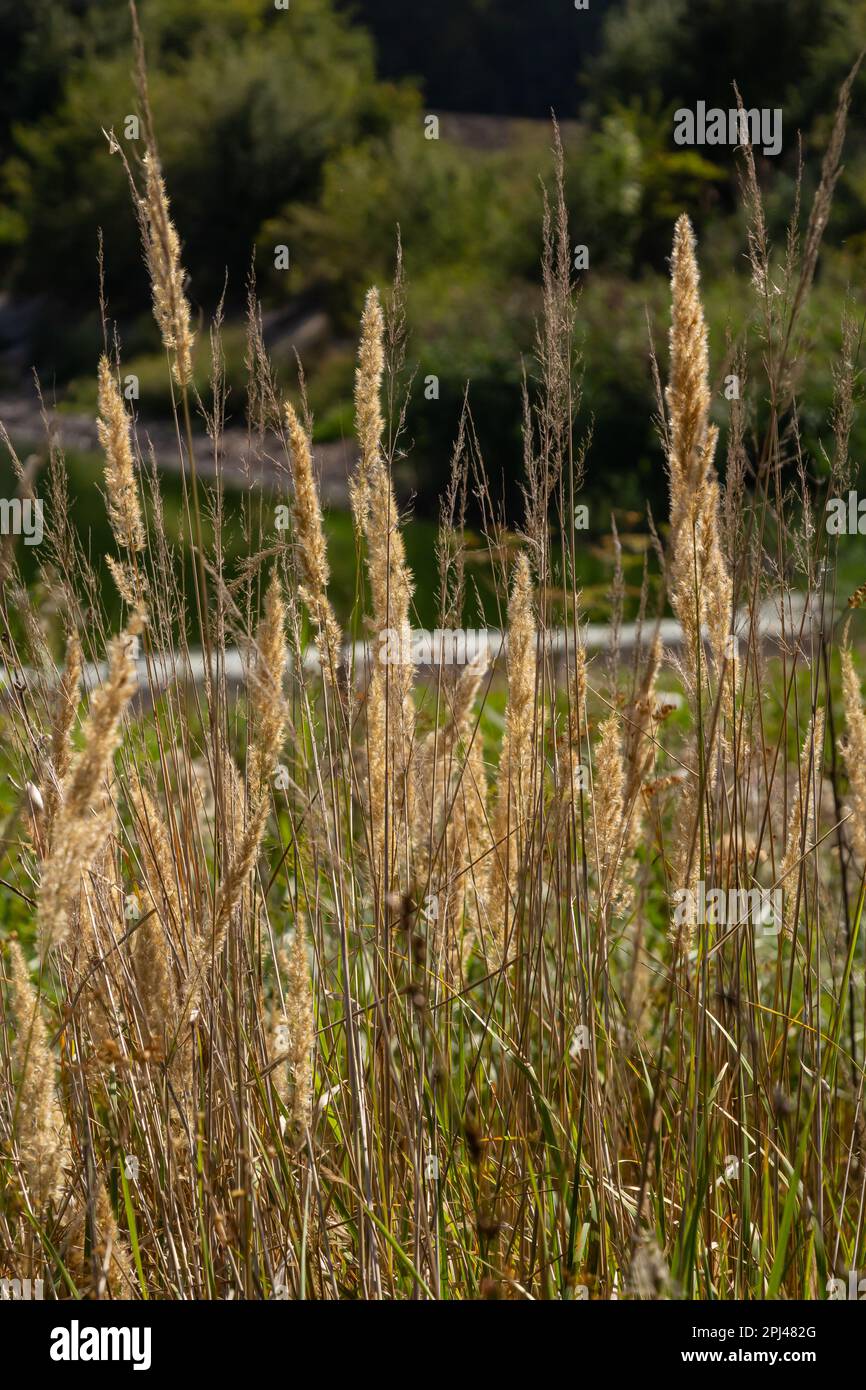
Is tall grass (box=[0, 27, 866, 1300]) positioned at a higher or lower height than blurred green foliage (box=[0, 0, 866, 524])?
lower

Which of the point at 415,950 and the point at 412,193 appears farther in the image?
the point at 412,193

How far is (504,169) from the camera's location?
685 inches

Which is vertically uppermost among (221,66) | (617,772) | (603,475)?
(221,66)

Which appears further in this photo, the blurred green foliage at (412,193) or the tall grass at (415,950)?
the blurred green foliage at (412,193)

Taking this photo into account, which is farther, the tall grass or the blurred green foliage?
the blurred green foliage

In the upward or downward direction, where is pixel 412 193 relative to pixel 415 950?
upward

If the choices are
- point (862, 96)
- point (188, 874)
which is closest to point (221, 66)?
point (862, 96)

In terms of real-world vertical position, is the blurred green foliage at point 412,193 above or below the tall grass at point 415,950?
above
